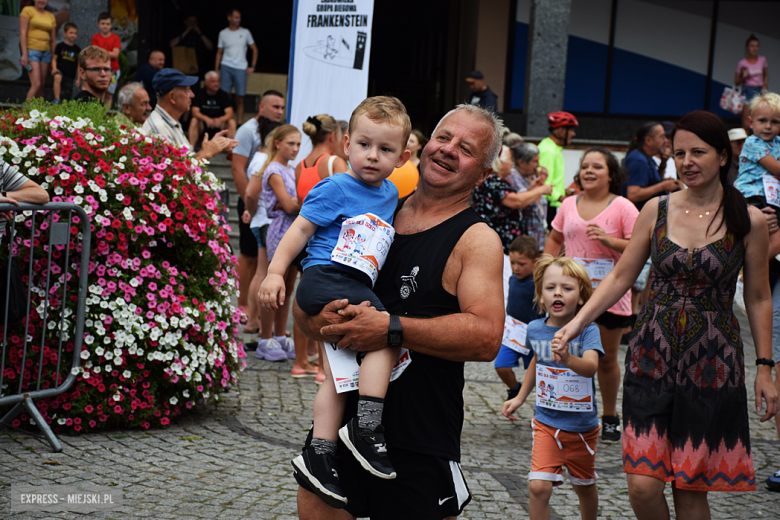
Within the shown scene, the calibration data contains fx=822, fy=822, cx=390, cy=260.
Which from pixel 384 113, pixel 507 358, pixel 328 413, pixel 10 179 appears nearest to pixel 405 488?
pixel 328 413

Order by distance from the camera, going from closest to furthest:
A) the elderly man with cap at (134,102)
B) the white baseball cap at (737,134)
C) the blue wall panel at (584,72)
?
the elderly man with cap at (134,102), the white baseball cap at (737,134), the blue wall panel at (584,72)

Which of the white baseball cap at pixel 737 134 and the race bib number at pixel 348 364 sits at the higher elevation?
the white baseball cap at pixel 737 134

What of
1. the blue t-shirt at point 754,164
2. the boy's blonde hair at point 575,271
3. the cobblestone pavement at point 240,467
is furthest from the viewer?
the blue t-shirt at point 754,164

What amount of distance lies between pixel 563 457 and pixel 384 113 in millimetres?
1909

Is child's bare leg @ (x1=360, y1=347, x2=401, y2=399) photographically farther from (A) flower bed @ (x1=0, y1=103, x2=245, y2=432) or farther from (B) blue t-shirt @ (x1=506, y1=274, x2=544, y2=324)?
(B) blue t-shirt @ (x1=506, y1=274, x2=544, y2=324)

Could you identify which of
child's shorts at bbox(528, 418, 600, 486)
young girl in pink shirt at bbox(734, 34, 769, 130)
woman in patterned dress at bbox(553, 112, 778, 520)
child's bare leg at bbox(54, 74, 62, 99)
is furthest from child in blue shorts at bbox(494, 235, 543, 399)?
young girl in pink shirt at bbox(734, 34, 769, 130)

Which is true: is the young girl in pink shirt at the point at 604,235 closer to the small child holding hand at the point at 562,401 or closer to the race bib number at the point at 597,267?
the race bib number at the point at 597,267

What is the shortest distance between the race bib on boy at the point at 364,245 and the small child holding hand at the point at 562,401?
45.1 inches

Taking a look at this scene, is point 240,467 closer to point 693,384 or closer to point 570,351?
point 570,351

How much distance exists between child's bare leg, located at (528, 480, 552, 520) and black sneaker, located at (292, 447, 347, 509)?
1.45 metres

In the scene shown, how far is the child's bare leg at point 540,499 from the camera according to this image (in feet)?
12.0

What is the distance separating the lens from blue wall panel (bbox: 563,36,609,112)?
17.3 metres

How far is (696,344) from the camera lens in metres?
3.29

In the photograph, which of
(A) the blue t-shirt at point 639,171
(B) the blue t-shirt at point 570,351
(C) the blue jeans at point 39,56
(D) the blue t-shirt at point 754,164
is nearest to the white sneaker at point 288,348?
(B) the blue t-shirt at point 570,351
